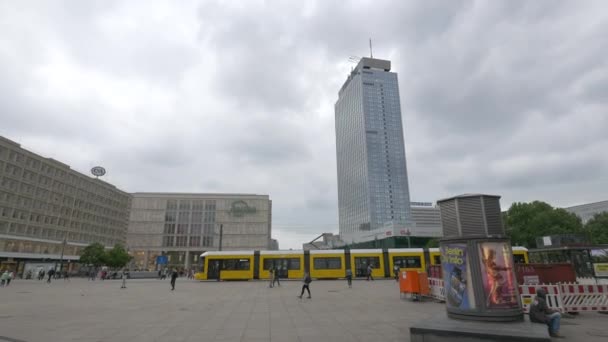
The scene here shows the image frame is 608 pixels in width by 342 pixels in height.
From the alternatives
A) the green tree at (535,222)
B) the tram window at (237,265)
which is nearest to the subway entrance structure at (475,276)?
the tram window at (237,265)

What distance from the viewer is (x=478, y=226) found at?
9.48 m

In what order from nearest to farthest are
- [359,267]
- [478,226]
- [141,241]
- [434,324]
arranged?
[434,324], [478,226], [359,267], [141,241]

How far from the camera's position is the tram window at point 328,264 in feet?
112

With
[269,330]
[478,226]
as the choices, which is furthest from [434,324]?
[269,330]

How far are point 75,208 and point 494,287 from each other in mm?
89238

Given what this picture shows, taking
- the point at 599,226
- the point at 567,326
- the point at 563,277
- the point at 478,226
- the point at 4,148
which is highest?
the point at 4,148

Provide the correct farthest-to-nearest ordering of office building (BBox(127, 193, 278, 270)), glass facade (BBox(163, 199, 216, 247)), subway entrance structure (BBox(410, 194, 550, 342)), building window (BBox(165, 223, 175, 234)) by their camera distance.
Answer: building window (BBox(165, 223, 175, 234)) < glass facade (BBox(163, 199, 216, 247)) < office building (BBox(127, 193, 278, 270)) < subway entrance structure (BBox(410, 194, 550, 342))

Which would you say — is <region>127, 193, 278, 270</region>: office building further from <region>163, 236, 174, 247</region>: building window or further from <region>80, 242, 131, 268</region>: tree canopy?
<region>80, 242, 131, 268</region>: tree canopy

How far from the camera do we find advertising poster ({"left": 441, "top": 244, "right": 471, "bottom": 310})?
9016 mm

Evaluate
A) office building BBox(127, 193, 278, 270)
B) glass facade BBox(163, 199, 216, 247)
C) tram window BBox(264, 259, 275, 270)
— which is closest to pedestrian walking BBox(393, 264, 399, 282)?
tram window BBox(264, 259, 275, 270)

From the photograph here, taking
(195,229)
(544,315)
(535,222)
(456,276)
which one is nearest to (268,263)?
(456,276)

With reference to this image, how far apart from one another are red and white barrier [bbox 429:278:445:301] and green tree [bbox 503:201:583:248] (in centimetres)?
4715

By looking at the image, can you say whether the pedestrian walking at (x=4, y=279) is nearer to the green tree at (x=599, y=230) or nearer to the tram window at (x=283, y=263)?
the tram window at (x=283, y=263)

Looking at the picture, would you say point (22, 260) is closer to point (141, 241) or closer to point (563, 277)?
point (141, 241)
